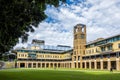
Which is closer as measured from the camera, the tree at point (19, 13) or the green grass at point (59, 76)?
the tree at point (19, 13)

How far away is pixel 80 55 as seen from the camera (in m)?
107

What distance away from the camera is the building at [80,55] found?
3125 inches

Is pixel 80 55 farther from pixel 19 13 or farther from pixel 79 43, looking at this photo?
pixel 19 13

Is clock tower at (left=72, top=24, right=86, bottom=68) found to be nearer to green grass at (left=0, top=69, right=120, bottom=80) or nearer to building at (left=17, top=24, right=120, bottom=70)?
building at (left=17, top=24, right=120, bottom=70)

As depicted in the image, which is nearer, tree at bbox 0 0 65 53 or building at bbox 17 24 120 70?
tree at bbox 0 0 65 53

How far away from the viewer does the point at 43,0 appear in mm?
15773

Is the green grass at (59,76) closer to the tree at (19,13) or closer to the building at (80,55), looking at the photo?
A: the tree at (19,13)

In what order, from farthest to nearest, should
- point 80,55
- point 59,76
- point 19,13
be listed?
point 80,55 < point 59,76 < point 19,13

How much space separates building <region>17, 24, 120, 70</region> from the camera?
79.4 meters

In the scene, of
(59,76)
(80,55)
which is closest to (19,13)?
(59,76)

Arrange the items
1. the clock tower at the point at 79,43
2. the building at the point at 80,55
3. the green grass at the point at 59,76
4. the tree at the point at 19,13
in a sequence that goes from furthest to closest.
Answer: the clock tower at the point at 79,43, the building at the point at 80,55, the green grass at the point at 59,76, the tree at the point at 19,13

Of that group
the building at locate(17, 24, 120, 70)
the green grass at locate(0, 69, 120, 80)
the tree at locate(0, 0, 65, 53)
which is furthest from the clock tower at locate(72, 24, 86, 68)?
the tree at locate(0, 0, 65, 53)

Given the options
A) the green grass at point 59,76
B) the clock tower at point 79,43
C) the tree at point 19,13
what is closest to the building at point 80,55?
the clock tower at point 79,43

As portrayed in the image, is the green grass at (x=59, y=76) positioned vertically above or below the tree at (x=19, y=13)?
below
